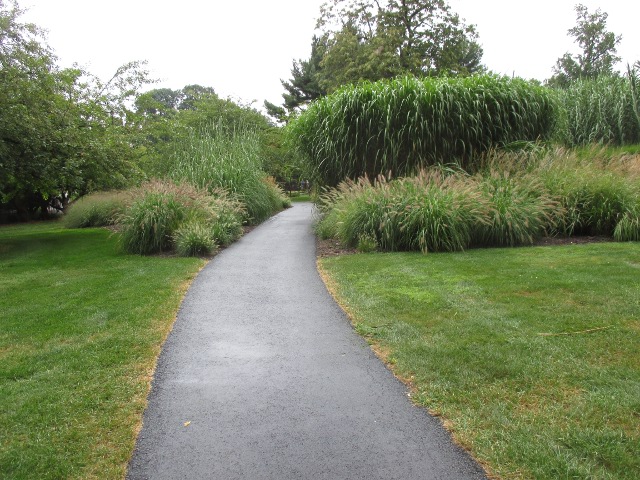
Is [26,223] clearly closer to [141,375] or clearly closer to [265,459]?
[141,375]

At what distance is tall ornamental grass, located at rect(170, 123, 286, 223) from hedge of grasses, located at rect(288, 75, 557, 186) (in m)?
2.90

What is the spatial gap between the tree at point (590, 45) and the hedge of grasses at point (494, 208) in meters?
31.7

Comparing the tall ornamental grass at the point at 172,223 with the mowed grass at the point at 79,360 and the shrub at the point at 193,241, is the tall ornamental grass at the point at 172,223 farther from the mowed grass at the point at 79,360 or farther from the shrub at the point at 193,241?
the mowed grass at the point at 79,360

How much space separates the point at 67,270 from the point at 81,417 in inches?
236

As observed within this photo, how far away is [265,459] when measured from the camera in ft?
8.27

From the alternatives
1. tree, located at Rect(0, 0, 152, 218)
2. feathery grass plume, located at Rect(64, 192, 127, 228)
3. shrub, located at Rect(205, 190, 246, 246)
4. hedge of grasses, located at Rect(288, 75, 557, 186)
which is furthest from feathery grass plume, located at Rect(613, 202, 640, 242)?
feathery grass plume, located at Rect(64, 192, 127, 228)

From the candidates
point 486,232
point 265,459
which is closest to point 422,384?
point 265,459

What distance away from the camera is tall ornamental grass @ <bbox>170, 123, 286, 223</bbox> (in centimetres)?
1301

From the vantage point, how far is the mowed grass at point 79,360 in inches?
99.9

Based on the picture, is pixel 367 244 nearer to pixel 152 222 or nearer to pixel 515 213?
pixel 515 213

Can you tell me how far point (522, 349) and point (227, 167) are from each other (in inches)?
438

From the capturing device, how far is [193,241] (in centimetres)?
897

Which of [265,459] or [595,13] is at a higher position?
[595,13]

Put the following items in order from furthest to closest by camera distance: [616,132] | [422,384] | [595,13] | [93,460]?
1. [595,13]
2. [616,132]
3. [422,384]
4. [93,460]
